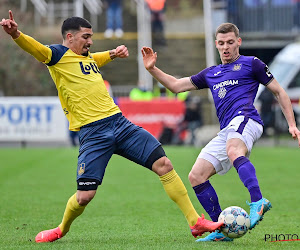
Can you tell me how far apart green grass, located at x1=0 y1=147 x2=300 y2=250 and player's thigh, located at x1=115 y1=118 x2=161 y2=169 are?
0.85m

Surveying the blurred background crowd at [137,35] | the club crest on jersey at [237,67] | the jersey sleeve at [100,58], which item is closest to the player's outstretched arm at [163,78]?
the jersey sleeve at [100,58]

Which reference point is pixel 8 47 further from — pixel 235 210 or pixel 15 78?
pixel 235 210

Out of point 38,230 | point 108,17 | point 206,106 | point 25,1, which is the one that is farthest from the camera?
point 25,1

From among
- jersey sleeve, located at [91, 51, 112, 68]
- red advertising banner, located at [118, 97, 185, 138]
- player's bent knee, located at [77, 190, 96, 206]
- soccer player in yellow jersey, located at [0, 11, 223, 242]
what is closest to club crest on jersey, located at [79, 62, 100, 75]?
soccer player in yellow jersey, located at [0, 11, 223, 242]

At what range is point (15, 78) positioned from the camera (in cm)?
2877

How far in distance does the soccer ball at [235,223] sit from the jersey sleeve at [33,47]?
90.3 inches

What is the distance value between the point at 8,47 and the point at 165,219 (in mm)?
21607

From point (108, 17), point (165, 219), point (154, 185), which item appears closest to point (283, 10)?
point (108, 17)

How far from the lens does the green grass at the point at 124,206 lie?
24.5 feet

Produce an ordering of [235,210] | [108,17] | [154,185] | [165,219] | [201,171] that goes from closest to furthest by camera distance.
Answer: [235,210], [201,171], [165,219], [154,185], [108,17]

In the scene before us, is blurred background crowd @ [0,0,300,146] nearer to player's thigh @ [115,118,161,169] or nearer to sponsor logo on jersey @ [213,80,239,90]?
sponsor logo on jersey @ [213,80,239,90]

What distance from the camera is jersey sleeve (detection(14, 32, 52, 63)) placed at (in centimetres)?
709

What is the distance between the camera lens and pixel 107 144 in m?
7.41

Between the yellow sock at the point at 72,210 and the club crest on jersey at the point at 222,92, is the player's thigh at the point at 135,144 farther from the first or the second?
the club crest on jersey at the point at 222,92
